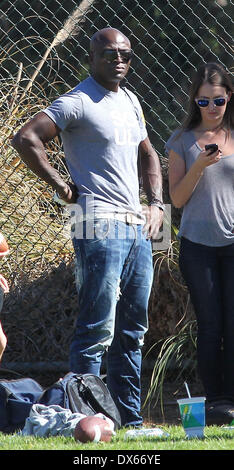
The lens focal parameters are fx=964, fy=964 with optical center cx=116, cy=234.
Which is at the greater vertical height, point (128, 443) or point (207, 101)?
point (207, 101)

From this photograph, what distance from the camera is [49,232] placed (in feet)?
23.7

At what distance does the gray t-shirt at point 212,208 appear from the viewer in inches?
206

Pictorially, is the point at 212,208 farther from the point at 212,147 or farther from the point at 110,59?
the point at 110,59

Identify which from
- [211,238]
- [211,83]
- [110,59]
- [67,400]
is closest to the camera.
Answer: [67,400]

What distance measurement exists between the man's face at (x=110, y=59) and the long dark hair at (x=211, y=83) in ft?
1.65

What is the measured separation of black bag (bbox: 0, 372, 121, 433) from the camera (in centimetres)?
474

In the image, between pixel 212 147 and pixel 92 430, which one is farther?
pixel 212 147

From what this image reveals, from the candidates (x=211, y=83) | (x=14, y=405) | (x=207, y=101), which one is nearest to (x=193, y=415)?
(x=14, y=405)

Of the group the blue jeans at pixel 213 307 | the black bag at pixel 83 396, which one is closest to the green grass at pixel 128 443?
the black bag at pixel 83 396

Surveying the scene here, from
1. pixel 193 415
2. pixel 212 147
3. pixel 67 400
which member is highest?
pixel 212 147

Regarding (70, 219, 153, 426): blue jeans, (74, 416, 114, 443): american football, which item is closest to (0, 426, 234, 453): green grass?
(74, 416, 114, 443): american football

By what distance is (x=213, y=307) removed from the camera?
5227mm

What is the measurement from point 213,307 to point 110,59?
56.6 inches

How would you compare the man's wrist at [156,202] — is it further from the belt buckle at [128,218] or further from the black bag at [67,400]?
the black bag at [67,400]
